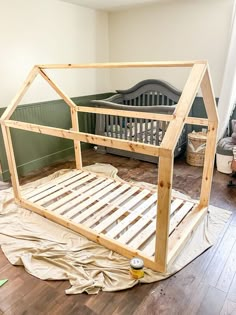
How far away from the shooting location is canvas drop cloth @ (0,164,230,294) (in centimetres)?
162

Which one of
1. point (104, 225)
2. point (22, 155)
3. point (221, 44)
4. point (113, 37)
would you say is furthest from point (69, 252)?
point (113, 37)

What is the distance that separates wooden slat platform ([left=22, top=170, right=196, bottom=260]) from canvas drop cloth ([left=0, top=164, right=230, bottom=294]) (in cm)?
14

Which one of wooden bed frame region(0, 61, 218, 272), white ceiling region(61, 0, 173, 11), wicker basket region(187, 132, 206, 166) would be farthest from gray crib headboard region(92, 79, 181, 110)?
wooden bed frame region(0, 61, 218, 272)

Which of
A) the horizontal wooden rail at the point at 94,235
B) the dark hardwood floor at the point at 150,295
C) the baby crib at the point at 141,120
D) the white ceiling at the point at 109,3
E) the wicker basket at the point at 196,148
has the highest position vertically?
the white ceiling at the point at 109,3

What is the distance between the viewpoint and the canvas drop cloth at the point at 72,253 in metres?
1.62

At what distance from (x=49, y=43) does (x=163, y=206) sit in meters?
2.94

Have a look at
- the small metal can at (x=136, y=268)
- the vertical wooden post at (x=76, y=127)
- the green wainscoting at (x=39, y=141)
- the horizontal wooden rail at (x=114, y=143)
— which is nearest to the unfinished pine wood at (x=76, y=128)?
the vertical wooden post at (x=76, y=127)

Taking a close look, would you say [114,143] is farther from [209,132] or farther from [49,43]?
[49,43]

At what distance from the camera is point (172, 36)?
3764 millimetres

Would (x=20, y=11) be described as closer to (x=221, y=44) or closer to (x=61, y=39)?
(x=61, y=39)

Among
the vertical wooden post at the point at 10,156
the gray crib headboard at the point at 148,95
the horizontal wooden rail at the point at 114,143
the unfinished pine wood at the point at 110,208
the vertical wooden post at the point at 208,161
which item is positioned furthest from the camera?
the gray crib headboard at the point at 148,95

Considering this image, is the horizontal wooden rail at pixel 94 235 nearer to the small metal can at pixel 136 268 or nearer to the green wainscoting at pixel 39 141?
the small metal can at pixel 136 268

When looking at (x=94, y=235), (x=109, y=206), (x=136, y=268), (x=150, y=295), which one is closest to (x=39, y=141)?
(x=109, y=206)

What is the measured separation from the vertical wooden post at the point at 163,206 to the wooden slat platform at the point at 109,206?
15 centimetres
